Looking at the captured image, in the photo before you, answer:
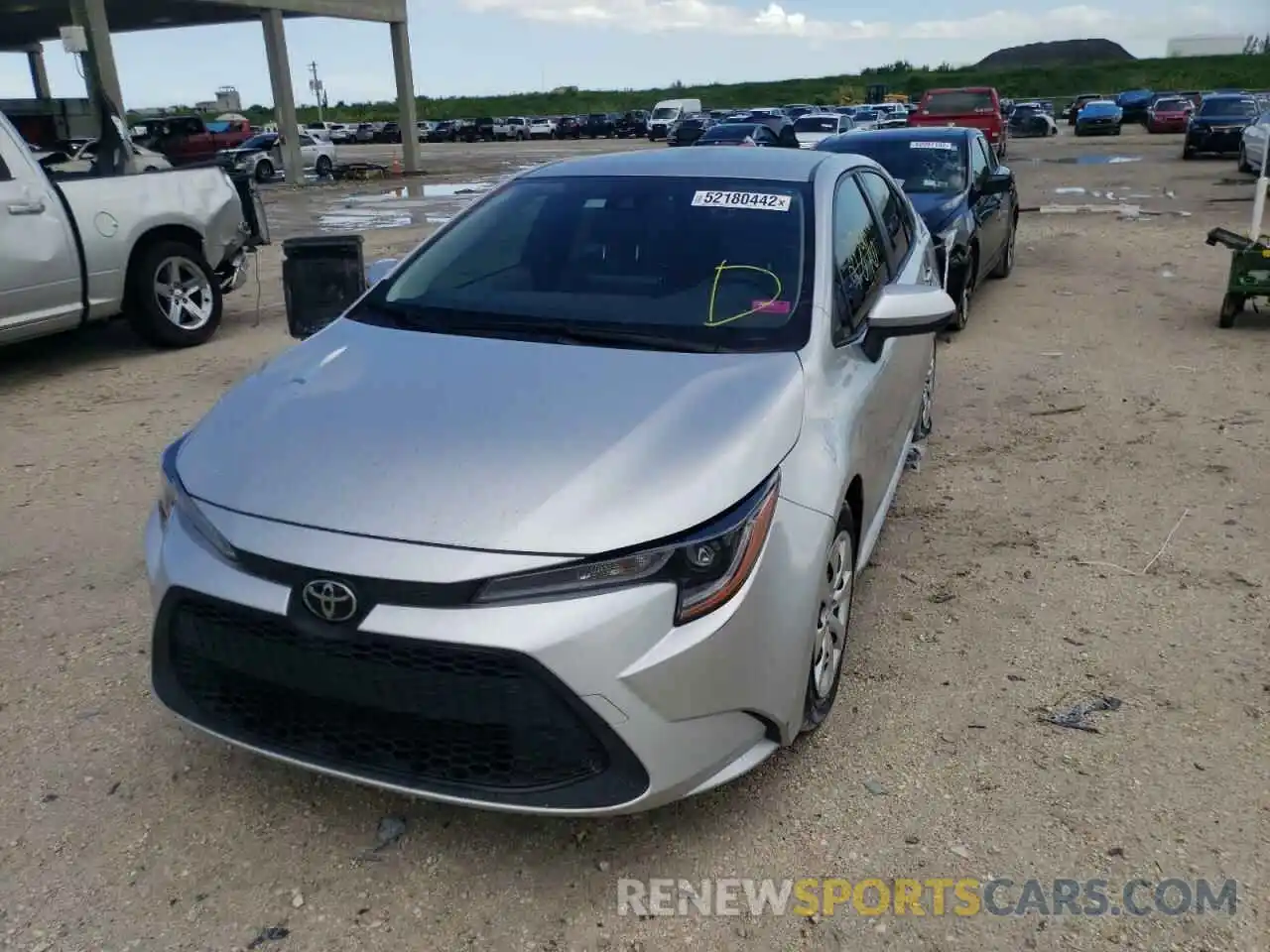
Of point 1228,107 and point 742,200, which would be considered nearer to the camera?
point 742,200

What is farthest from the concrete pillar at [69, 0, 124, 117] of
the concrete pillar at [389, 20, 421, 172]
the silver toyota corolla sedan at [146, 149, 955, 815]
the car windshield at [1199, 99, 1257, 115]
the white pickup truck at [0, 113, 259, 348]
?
the car windshield at [1199, 99, 1257, 115]

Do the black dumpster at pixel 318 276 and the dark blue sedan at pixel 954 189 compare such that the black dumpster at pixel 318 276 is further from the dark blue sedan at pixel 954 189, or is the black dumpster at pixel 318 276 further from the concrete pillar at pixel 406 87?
the concrete pillar at pixel 406 87

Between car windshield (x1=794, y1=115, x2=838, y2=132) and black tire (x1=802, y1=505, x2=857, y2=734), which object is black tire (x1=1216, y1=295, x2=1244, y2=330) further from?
car windshield (x1=794, y1=115, x2=838, y2=132)

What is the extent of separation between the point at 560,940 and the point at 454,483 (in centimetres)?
107

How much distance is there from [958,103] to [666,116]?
2632 centimetres

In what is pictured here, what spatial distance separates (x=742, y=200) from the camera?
3625 mm

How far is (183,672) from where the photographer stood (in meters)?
2.58

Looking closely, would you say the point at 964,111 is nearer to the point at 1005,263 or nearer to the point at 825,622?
the point at 1005,263

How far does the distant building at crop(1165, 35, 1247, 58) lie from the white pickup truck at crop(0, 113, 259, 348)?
101115mm

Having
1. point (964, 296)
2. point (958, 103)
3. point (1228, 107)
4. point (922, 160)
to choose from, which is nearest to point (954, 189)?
point (922, 160)

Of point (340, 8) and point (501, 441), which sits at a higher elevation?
point (340, 8)

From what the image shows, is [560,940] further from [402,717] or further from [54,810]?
[54,810]

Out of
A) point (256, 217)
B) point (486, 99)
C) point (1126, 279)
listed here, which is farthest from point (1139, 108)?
A: point (486, 99)

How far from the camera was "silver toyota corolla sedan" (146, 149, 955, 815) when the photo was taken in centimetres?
222
